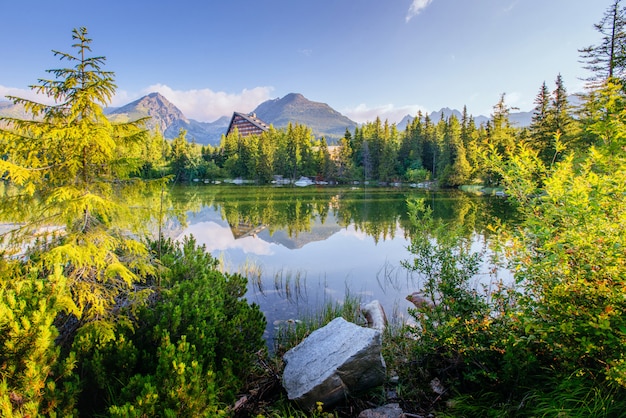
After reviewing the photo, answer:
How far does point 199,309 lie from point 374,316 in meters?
3.80

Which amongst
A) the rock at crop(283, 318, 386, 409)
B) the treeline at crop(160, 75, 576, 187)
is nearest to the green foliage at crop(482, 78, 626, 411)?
the rock at crop(283, 318, 386, 409)

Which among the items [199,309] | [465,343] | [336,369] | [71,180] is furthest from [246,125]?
[465,343]

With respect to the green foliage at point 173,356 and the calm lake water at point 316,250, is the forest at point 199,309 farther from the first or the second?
the calm lake water at point 316,250

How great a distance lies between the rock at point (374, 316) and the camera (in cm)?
560

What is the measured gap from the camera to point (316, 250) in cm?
1241

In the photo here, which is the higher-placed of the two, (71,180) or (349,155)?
(349,155)

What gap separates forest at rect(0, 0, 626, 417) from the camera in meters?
2.04

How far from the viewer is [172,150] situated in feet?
197

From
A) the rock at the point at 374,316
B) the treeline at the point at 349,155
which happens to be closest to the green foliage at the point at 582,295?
the rock at the point at 374,316

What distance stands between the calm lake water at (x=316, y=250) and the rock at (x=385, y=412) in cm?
249

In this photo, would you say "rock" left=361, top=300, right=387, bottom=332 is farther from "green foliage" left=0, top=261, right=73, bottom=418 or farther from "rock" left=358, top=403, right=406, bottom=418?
"green foliage" left=0, top=261, right=73, bottom=418

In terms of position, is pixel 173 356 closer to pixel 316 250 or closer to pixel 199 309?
pixel 199 309

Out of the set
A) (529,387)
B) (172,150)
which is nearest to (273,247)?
(529,387)

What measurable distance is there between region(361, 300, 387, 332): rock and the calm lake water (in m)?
0.42
